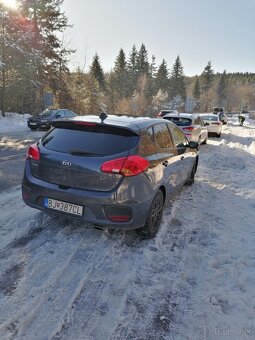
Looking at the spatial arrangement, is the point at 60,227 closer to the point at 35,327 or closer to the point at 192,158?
the point at 35,327

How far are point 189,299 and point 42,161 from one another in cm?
249

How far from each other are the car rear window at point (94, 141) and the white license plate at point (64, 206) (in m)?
0.67

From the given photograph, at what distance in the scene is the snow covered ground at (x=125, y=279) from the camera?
8.50 ft

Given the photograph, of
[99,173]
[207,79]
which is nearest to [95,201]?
[99,173]

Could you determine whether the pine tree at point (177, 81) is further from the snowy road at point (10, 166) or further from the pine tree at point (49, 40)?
the snowy road at point (10, 166)

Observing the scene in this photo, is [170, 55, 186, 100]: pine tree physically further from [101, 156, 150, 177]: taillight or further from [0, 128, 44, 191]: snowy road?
[101, 156, 150, 177]: taillight

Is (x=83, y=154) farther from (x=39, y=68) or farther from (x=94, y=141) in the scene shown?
(x=39, y=68)

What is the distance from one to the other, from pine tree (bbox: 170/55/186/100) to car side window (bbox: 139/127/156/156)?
85.3m

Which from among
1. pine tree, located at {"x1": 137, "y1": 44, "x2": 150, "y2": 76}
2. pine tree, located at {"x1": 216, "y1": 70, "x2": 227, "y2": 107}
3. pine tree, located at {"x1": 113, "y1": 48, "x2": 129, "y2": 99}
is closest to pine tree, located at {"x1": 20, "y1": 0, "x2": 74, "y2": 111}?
pine tree, located at {"x1": 113, "y1": 48, "x2": 129, "y2": 99}

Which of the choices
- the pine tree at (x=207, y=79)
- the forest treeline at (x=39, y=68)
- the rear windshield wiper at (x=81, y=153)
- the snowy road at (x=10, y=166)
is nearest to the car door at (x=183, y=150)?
the rear windshield wiper at (x=81, y=153)

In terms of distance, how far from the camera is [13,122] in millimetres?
24578

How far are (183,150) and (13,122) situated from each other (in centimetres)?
2199

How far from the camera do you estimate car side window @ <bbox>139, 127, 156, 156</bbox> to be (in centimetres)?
389

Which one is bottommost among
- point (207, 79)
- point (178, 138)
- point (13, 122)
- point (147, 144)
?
point (13, 122)
